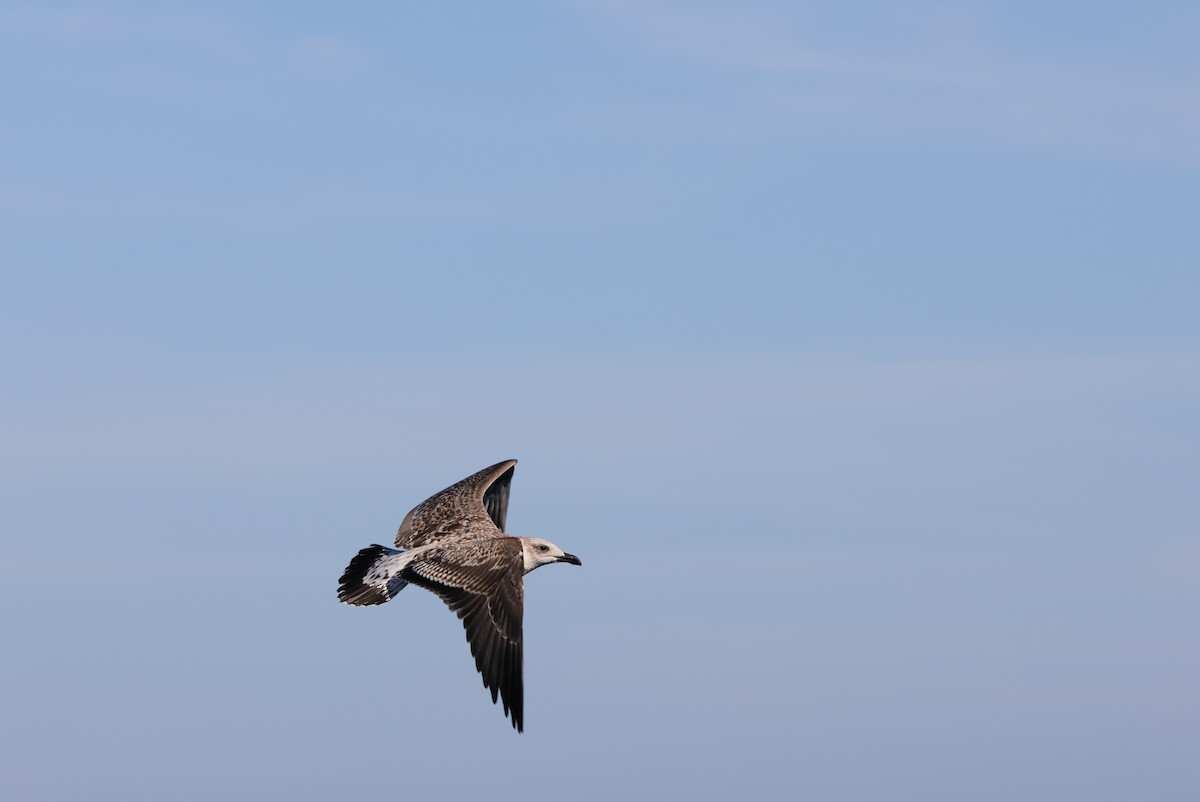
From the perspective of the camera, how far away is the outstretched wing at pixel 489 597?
28.2 metres

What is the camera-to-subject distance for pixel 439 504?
3394cm

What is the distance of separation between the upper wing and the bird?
37 mm

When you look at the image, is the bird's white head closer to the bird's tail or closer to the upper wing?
the upper wing

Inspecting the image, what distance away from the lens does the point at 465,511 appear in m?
→ 33.4

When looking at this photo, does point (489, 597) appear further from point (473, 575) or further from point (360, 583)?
point (360, 583)

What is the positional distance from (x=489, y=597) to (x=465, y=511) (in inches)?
181

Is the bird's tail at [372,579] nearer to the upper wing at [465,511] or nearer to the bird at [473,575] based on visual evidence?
the bird at [473,575]

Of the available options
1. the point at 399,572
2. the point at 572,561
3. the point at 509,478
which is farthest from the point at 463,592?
the point at 509,478

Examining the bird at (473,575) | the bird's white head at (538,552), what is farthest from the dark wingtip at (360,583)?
the bird's white head at (538,552)

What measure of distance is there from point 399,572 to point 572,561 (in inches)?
156

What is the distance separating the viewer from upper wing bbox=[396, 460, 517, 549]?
32031 mm

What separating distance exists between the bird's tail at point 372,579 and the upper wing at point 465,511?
1.23 m

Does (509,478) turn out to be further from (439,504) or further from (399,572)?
(399,572)

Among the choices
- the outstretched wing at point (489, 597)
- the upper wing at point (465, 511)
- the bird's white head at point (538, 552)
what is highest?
the upper wing at point (465, 511)
